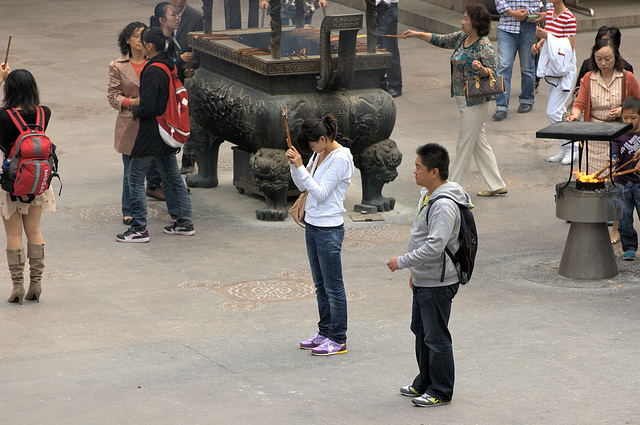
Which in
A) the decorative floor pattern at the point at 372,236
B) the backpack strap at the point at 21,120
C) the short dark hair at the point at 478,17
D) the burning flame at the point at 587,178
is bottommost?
the decorative floor pattern at the point at 372,236

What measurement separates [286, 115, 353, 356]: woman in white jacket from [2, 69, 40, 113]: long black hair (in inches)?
83.0

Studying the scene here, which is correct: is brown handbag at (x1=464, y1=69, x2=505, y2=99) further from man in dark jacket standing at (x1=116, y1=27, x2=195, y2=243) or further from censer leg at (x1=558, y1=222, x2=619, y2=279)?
man in dark jacket standing at (x1=116, y1=27, x2=195, y2=243)

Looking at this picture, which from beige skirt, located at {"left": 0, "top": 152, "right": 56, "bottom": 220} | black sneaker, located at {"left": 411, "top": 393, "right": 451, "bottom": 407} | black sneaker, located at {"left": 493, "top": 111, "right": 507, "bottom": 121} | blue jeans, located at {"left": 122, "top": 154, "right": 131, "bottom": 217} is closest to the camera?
black sneaker, located at {"left": 411, "top": 393, "right": 451, "bottom": 407}

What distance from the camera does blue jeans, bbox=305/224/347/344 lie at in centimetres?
654

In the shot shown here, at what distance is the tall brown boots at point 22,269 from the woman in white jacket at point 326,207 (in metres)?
2.21

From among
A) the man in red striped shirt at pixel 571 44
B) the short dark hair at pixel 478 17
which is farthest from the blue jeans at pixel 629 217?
the man in red striped shirt at pixel 571 44

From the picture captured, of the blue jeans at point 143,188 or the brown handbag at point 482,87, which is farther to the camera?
the brown handbag at point 482,87

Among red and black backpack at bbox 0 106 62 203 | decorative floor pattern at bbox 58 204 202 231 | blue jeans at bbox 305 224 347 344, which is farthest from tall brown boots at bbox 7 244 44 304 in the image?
blue jeans at bbox 305 224 347 344

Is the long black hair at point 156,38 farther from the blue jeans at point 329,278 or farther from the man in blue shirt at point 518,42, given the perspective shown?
the man in blue shirt at point 518,42

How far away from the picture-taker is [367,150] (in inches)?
397

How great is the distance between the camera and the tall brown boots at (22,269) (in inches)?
298

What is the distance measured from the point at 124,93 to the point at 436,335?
4918mm

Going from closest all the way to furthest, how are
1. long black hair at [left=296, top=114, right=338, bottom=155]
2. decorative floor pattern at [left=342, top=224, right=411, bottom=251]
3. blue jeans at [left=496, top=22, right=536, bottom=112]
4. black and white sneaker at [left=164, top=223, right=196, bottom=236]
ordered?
long black hair at [left=296, top=114, right=338, bottom=155]
decorative floor pattern at [left=342, top=224, right=411, bottom=251]
black and white sneaker at [left=164, top=223, right=196, bottom=236]
blue jeans at [left=496, top=22, right=536, bottom=112]

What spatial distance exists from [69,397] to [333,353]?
1.68 m
